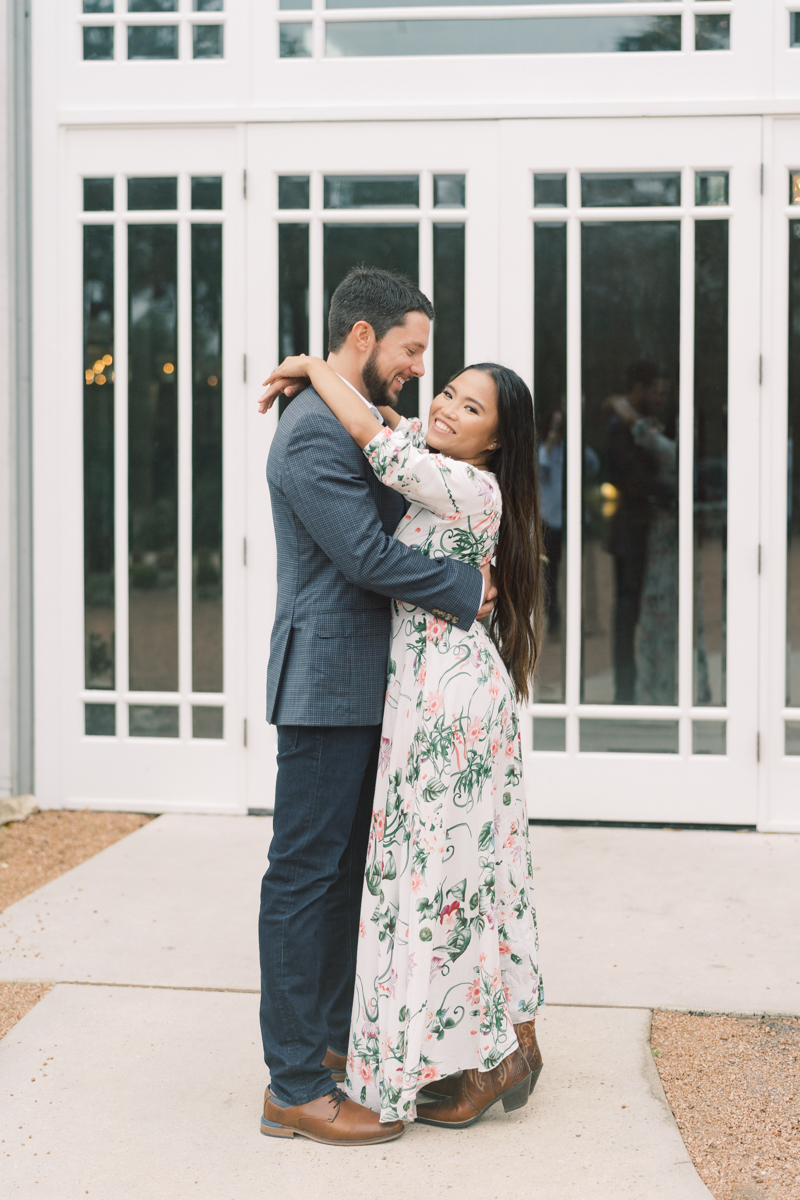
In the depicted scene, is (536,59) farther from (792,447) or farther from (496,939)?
(496,939)

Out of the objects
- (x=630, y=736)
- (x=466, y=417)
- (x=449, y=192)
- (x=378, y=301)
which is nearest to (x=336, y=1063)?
(x=466, y=417)

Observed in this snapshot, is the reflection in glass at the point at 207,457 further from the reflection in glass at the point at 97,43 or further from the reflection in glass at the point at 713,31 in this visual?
the reflection in glass at the point at 713,31

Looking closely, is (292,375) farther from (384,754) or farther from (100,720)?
(100,720)

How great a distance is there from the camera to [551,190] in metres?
5.08

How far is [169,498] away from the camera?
17.6ft

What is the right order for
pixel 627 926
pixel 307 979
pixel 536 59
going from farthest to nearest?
pixel 536 59
pixel 627 926
pixel 307 979

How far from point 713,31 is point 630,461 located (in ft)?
6.00

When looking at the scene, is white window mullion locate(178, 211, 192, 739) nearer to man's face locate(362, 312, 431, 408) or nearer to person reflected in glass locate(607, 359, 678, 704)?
person reflected in glass locate(607, 359, 678, 704)

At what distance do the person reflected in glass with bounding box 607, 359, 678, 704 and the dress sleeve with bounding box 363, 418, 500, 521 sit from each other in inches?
99.6

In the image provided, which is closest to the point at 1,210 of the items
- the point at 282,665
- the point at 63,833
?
the point at 63,833

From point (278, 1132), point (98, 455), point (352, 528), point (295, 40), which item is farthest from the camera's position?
point (98, 455)

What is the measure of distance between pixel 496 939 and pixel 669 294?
130 inches

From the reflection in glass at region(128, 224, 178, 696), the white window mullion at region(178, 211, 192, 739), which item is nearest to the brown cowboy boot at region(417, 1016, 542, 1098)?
the white window mullion at region(178, 211, 192, 739)

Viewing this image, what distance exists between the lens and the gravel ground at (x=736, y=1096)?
252 centimetres
